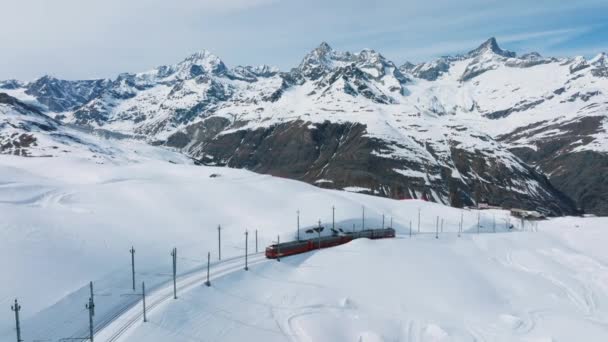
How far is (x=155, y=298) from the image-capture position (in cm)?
5800

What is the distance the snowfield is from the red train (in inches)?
78.0

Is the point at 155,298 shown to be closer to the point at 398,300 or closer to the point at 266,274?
the point at 266,274

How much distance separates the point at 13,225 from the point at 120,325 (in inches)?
1322

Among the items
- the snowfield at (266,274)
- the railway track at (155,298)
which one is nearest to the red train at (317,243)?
the snowfield at (266,274)

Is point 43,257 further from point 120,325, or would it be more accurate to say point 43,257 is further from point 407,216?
point 407,216

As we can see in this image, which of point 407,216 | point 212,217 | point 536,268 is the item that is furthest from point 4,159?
point 536,268

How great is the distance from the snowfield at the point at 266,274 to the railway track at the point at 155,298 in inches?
12.7

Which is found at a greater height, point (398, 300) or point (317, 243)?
point (317, 243)

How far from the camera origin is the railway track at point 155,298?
159ft

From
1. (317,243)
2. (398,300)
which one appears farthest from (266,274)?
(398,300)

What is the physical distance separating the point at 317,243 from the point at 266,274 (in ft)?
60.8

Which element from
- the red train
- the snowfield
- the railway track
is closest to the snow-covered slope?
the snowfield

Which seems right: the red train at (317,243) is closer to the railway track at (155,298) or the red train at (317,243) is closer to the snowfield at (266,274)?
the snowfield at (266,274)

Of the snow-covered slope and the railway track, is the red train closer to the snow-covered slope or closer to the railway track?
the snow-covered slope
